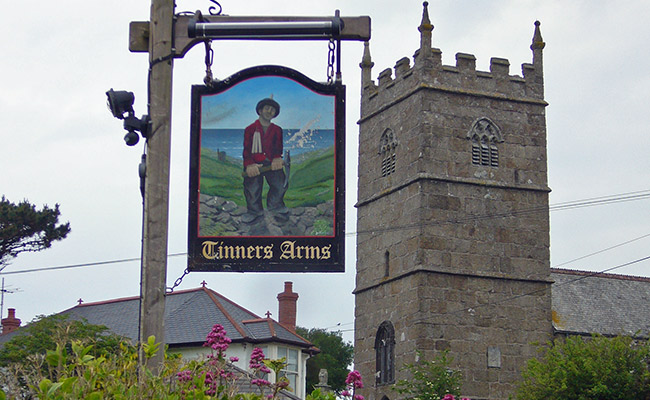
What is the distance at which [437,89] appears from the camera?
1622 inches

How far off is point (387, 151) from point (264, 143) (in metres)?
34.2

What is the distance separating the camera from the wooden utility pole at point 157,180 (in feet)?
28.1

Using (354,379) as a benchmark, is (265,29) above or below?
above

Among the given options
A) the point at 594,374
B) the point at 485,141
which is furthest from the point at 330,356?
the point at 594,374

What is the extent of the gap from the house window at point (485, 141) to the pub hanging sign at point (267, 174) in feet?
108

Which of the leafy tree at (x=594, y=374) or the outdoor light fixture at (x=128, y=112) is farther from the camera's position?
the leafy tree at (x=594, y=374)

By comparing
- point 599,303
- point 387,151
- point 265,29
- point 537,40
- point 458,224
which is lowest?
point 265,29

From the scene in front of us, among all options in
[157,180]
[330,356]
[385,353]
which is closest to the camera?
[157,180]

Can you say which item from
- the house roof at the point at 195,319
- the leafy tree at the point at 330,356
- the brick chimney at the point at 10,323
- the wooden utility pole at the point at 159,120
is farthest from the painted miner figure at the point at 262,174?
the leafy tree at the point at 330,356

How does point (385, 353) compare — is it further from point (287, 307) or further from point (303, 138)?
point (303, 138)

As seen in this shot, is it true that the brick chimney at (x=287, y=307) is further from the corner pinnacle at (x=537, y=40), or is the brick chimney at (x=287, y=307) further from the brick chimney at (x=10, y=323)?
the corner pinnacle at (x=537, y=40)

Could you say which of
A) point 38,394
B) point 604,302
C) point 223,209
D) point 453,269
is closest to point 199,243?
point 223,209

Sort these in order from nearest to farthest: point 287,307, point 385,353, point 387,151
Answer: point 385,353 → point 387,151 → point 287,307

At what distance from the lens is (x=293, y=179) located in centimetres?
895
